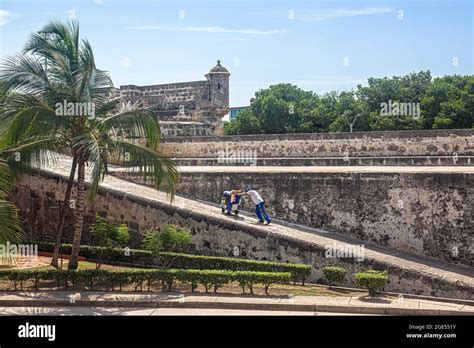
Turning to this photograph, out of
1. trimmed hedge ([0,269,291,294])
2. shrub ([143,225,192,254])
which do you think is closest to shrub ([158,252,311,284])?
shrub ([143,225,192,254])

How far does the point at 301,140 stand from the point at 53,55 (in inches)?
415

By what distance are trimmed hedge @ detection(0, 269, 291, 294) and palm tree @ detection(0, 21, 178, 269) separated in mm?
642

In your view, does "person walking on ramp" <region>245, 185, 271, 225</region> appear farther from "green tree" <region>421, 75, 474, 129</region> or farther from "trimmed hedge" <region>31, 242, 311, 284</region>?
"green tree" <region>421, 75, 474, 129</region>

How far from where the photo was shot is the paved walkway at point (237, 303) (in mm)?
10773

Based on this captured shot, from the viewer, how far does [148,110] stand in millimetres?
12648

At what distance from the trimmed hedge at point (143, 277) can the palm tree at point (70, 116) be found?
642 mm

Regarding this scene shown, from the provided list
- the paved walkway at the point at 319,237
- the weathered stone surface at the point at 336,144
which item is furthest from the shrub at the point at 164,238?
the weathered stone surface at the point at 336,144

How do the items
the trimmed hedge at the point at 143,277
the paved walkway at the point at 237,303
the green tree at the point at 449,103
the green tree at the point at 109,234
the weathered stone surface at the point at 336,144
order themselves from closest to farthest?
Answer: the paved walkway at the point at 237,303 → the trimmed hedge at the point at 143,277 → the green tree at the point at 109,234 → the weathered stone surface at the point at 336,144 → the green tree at the point at 449,103

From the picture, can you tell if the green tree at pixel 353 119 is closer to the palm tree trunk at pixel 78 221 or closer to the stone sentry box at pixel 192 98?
the stone sentry box at pixel 192 98

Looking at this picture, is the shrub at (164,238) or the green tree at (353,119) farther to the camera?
the green tree at (353,119)

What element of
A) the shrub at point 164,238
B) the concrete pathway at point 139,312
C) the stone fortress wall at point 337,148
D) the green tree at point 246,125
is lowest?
the concrete pathway at point 139,312

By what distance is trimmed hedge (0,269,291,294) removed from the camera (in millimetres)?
11734
